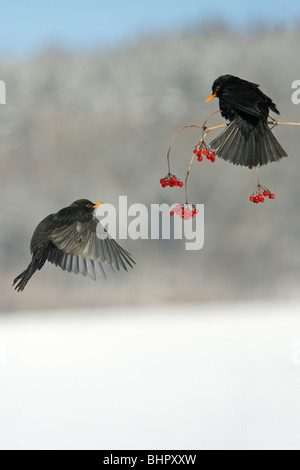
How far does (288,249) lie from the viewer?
4.30 metres

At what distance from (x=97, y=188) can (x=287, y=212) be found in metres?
1.50

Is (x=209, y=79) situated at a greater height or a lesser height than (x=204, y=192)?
greater

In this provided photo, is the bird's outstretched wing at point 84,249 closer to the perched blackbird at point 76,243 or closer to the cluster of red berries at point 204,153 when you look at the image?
the perched blackbird at point 76,243

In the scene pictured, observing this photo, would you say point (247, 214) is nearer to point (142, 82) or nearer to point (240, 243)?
point (240, 243)

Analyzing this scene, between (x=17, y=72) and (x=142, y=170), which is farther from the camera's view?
(x=17, y=72)

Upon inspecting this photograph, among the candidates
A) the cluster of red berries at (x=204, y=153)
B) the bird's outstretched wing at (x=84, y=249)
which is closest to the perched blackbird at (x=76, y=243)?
the bird's outstretched wing at (x=84, y=249)

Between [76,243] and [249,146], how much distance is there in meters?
0.23

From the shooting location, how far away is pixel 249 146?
698mm

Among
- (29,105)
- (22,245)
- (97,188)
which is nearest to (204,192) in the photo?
(97,188)

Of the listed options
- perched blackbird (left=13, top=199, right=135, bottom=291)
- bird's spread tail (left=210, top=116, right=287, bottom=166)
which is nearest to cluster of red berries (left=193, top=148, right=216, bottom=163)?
bird's spread tail (left=210, top=116, right=287, bottom=166)
